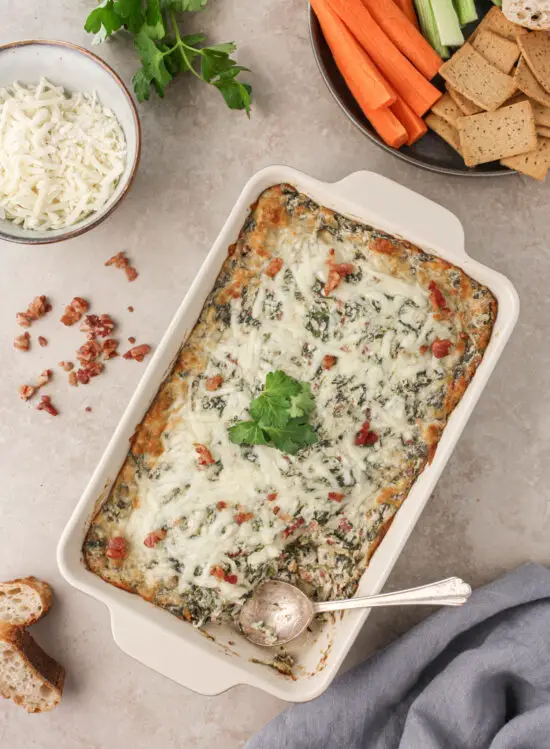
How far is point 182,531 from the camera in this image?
7.27 feet

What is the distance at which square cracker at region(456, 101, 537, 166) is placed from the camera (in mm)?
2307

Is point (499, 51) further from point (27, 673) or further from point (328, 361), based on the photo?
point (27, 673)

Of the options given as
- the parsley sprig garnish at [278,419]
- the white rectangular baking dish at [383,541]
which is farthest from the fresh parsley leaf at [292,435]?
the white rectangular baking dish at [383,541]

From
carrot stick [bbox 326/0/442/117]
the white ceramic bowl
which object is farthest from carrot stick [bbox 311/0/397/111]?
the white ceramic bowl

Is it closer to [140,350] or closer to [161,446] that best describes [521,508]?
[161,446]

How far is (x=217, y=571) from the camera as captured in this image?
2.21 metres

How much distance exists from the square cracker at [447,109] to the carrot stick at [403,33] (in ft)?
0.29

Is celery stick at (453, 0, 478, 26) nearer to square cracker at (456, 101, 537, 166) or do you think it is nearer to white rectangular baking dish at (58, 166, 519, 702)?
square cracker at (456, 101, 537, 166)

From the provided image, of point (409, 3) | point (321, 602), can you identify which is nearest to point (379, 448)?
point (321, 602)

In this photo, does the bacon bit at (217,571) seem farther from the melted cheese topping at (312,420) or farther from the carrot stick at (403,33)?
the carrot stick at (403,33)

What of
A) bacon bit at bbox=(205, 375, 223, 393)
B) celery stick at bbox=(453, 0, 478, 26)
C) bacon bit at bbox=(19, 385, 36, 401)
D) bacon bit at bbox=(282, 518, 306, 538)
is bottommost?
bacon bit at bbox=(19, 385, 36, 401)

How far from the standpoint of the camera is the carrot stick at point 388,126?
2.35 metres

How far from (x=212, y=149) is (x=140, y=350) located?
2.38 feet

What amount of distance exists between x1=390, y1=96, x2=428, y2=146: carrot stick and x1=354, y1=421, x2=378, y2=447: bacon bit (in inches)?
36.7
